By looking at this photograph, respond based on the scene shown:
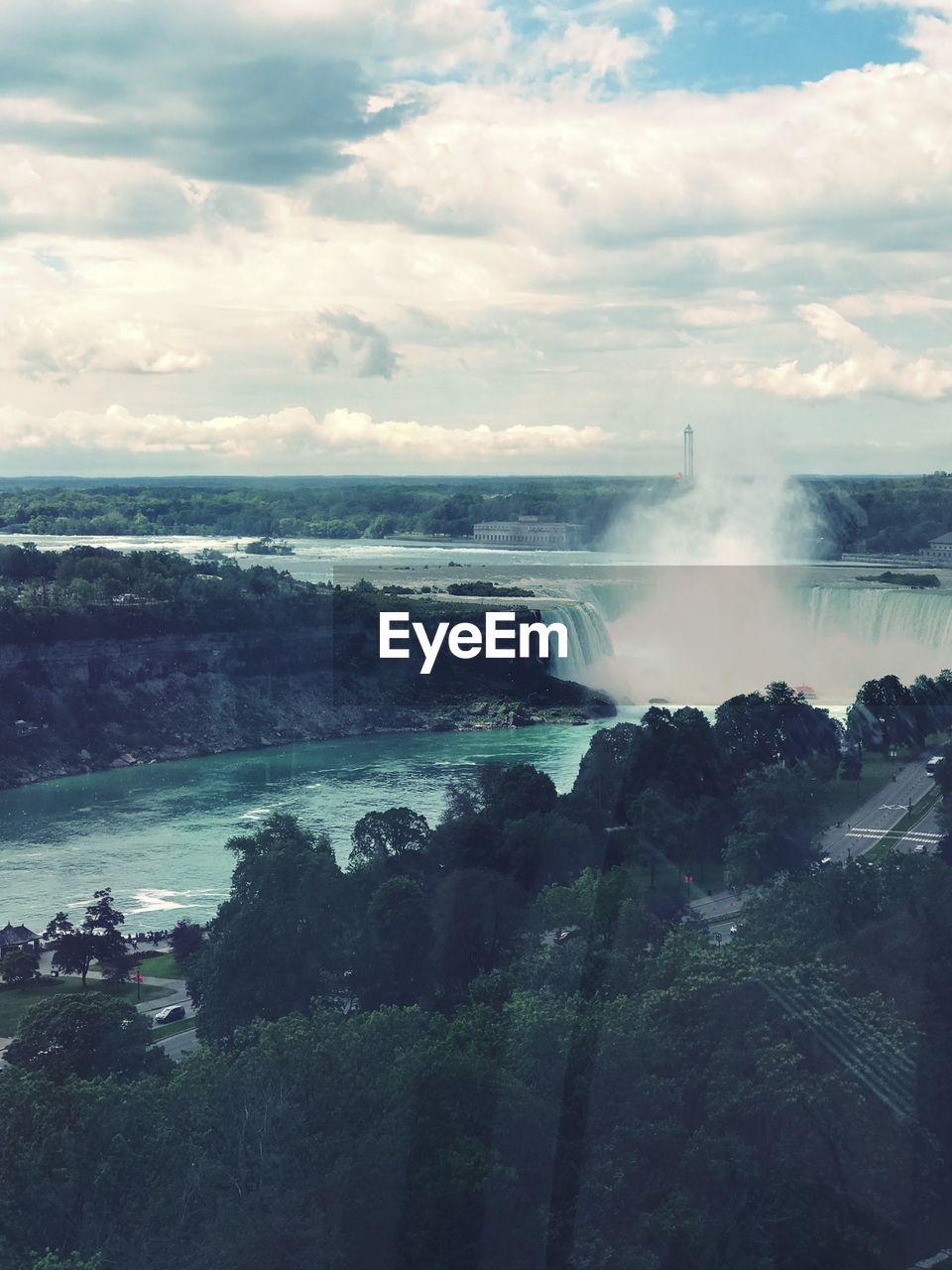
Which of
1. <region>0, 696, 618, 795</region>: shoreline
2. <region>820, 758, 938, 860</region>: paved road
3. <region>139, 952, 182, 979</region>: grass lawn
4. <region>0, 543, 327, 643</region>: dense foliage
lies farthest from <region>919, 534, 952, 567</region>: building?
<region>139, 952, 182, 979</region>: grass lawn

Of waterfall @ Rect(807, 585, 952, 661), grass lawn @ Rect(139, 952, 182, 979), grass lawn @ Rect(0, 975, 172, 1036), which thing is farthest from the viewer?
waterfall @ Rect(807, 585, 952, 661)

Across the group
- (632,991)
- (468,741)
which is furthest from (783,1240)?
(468,741)

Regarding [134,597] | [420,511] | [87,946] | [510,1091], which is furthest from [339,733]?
[420,511]

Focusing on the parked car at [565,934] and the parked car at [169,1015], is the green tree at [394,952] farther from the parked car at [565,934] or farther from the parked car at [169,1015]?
the parked car at [169,1015]

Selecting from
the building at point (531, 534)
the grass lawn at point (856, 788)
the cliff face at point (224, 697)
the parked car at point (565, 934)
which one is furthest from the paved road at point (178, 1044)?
the building at point (531, 534)

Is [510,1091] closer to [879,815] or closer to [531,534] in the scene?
[879,815]

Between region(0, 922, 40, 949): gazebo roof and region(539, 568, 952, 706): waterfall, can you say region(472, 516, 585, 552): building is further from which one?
region(0, 922, 40, 949): gazebo roof

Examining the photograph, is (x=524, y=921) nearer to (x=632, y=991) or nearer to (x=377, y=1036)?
(x=632, y=991)
